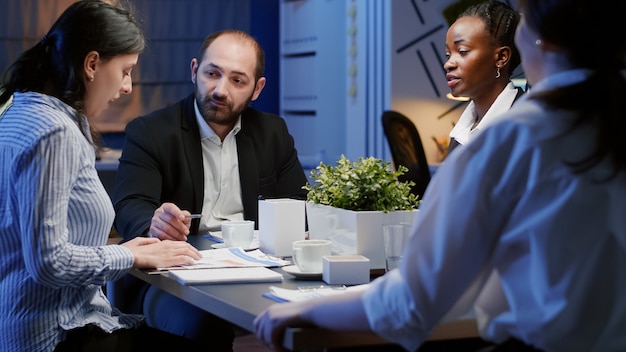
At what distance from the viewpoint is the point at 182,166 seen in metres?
3.13

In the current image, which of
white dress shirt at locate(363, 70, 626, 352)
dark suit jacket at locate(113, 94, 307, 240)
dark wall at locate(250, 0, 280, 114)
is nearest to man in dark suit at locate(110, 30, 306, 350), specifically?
dark suit jacket at locate(113, 94, 307, 240)

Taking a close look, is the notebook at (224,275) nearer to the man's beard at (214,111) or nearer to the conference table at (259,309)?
the conference table at (259,309)

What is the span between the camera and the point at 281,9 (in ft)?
24.4

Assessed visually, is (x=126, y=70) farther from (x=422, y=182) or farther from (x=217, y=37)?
(x=422, y=182)

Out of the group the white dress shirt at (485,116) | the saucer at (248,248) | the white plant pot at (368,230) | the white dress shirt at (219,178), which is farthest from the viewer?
the white dress shirt at (219,178)

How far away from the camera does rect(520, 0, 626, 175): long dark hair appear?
1258 mm

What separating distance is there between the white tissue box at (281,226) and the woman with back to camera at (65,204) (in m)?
0.25

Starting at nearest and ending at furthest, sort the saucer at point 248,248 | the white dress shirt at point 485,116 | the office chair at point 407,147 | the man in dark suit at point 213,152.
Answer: the saucer at point 248,248, the white dress shirt at point 485,116, the man in dark suit at point 213,152, the office chair at point 407,147

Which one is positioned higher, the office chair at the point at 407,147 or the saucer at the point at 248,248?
the office chair at the point at 407,147

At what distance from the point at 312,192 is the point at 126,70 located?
0.56m

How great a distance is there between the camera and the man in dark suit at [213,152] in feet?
10.1

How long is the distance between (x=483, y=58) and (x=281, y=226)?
1028 millimetres

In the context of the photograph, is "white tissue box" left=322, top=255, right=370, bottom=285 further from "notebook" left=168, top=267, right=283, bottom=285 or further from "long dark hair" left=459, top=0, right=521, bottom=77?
"long dark hair" left=459, top=0, right=521, bottom=77

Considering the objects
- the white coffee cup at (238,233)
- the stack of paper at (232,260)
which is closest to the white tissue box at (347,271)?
the stack of paper at (232,260)
